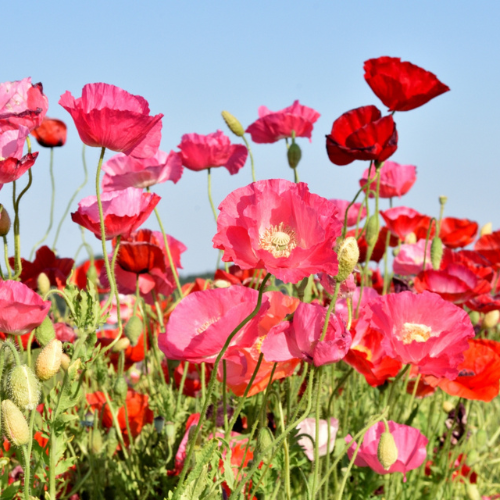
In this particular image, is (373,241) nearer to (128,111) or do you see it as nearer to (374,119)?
(374,119)

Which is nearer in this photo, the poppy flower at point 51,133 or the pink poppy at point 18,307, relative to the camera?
the pink poppy at point 18,307

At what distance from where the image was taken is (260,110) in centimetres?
259

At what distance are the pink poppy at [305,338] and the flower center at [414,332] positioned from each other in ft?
1.17

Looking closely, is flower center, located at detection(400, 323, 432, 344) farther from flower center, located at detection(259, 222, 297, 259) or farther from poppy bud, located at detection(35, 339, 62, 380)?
poppy bud, located at detection(35, 339, 62, 380)

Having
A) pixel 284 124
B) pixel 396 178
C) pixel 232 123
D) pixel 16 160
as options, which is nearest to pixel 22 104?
pixel 16 160

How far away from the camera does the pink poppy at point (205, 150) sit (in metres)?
2.10

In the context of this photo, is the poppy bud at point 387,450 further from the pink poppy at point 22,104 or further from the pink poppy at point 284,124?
the pink poppy at point 284,124

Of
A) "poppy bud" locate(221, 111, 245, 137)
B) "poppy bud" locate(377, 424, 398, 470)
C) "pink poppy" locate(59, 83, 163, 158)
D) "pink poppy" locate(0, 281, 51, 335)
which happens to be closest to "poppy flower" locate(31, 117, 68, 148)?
"poppy bud" locate(221, 111, 245, 137)

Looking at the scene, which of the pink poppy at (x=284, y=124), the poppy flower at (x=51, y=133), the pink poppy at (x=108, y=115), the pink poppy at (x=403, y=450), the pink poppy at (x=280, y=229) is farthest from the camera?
the poppy flower at (x=51, y=133)

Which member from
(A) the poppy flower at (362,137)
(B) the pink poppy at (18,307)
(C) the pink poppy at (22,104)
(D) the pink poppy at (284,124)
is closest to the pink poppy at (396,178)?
(D) the pink poppy at (284,124)

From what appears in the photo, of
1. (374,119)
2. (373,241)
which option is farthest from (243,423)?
(374,119)

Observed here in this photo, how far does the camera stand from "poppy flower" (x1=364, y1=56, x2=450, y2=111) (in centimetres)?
162

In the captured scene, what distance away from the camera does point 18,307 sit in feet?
3.46

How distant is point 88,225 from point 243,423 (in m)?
0.76
